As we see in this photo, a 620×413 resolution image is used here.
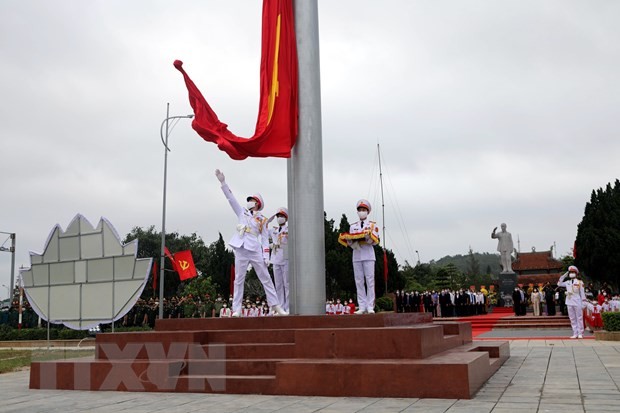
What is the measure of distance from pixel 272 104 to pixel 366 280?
3.41m

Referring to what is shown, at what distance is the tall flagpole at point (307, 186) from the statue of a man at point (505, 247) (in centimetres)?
2112

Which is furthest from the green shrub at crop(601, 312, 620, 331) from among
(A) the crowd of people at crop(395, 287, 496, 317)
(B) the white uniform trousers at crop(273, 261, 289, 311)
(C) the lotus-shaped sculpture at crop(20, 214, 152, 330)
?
(A) the crowd of people at crop(395, 287, 496, 317)

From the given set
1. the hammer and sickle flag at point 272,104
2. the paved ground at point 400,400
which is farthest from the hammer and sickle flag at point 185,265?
the paved ground at point 400,400

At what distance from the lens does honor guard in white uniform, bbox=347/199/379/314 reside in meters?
9.74

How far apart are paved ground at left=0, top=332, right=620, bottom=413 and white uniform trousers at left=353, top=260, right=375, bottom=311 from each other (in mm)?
2629

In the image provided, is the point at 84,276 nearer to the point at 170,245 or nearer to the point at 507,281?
the point at 507,281

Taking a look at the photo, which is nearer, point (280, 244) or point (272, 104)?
point (272, 104)

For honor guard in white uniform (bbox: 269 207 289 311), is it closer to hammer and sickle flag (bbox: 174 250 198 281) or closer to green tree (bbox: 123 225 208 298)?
hammer and sickle flag (bbox: 174 250 198 281)

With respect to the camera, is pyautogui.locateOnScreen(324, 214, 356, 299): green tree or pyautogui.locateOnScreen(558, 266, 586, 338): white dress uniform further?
pyautogui.locateOnScreen(324, 214, 356, 299): green tree

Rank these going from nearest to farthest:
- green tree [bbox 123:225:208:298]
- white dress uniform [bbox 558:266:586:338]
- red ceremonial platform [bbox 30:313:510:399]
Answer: red ceremonial platform [bbox 30:313:510:399]
white dress uniform [bbox 558:266:586:338]
green tree [bbox 123:225:208:298]

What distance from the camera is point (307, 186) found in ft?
29.9

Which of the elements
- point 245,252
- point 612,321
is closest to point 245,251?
point 245,252

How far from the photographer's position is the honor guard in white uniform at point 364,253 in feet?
32.0

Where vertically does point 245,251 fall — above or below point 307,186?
below
